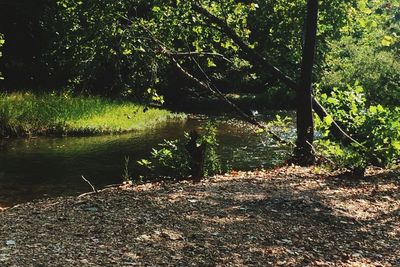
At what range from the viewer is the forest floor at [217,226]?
20.3 feet

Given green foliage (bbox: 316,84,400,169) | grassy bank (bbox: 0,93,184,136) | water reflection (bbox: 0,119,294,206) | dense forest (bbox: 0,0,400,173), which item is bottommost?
water reflection (bbox: 0,119,294,206)

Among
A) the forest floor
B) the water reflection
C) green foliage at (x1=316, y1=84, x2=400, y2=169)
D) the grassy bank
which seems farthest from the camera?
the grassy bank

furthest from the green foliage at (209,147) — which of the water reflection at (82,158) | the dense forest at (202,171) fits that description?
the water reflection at (82,158)

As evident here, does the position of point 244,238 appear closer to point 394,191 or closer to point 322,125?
point 394,191

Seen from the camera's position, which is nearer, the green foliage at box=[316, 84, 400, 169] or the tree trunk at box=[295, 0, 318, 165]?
the green foliage at box=[316, 84, 400, 169]

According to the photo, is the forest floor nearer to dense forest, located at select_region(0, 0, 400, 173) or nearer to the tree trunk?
dense forest, located at select_region(0, 0, 400, 173)

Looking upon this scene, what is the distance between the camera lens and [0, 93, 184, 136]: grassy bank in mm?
22203

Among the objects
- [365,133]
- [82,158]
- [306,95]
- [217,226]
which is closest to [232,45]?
[306,95]

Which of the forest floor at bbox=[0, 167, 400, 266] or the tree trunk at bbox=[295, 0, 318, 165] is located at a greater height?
the tree trunk at bbox=[295, 0, 318, 165]

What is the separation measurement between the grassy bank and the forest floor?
41.2 ft

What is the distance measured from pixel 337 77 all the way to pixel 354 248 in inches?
1373

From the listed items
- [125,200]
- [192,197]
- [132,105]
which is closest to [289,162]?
[192,197]

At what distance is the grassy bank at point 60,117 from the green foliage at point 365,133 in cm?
1171

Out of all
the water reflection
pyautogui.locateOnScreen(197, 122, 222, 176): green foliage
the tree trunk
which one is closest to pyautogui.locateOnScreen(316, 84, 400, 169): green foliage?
the tree trunk
